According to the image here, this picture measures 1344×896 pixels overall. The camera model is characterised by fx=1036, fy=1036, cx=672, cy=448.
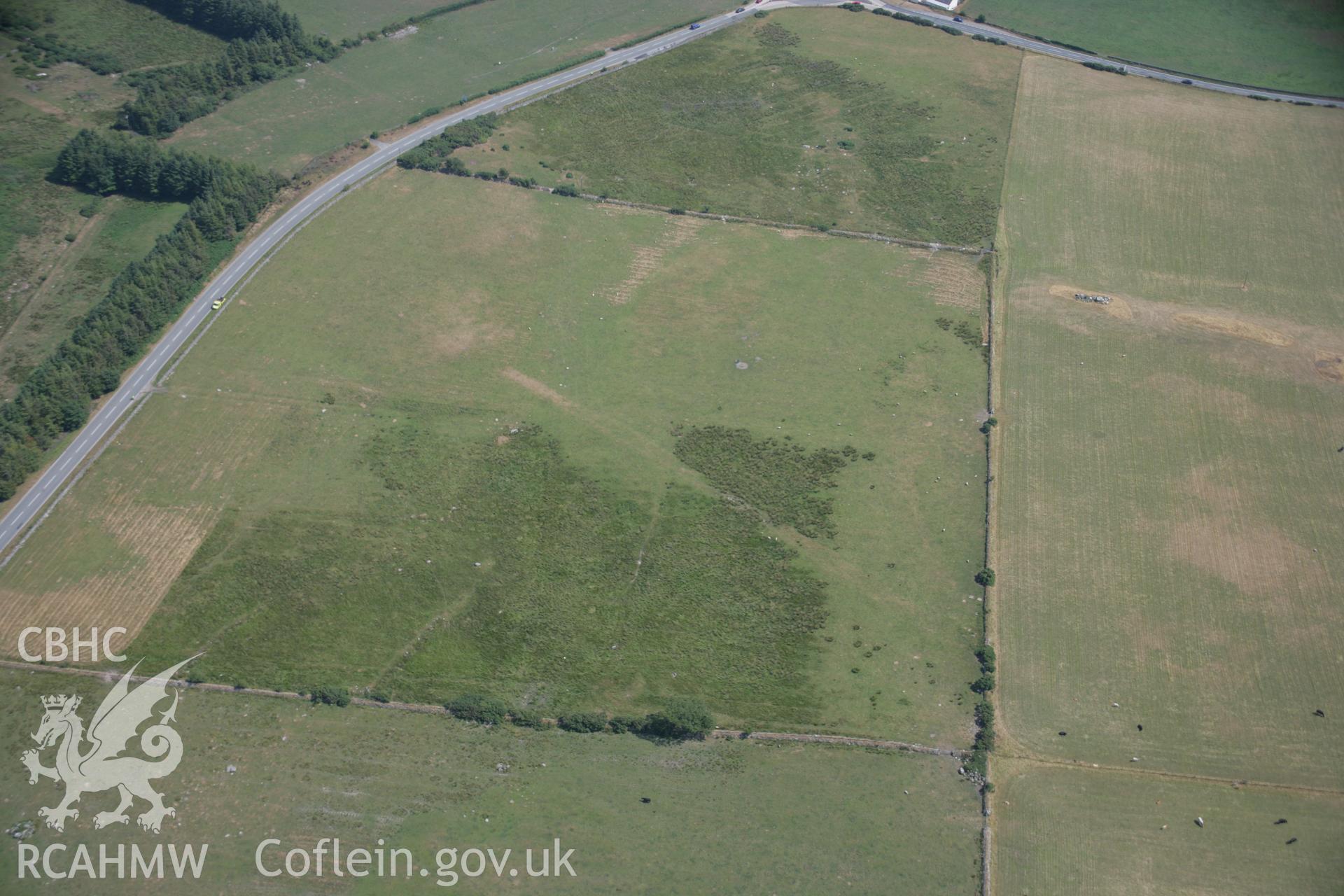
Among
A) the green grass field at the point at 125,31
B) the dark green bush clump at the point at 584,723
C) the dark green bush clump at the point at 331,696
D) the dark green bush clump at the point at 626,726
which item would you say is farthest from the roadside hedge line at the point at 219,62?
the dark green bush clump at the point at 626,726

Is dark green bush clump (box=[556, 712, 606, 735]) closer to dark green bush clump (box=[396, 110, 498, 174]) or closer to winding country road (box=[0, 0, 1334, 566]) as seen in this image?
winding country road (box=[0, 0, 1334, 566])

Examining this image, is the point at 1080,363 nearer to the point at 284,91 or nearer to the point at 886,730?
the point at 886,730

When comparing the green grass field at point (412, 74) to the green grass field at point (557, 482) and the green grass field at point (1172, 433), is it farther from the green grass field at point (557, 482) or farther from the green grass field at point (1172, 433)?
the green grass field at point (1172, 433)

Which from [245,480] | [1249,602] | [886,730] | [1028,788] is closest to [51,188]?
[245,480]

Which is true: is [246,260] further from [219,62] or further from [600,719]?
[600,719]

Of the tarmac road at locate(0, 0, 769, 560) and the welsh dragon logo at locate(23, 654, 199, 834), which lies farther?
the tarmac road at locate(0, 0, 769, 560)

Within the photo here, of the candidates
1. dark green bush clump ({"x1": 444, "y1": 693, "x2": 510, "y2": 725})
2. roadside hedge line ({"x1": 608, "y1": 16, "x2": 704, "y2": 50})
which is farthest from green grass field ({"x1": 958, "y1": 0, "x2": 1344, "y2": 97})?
dark green bush clump ({"x1": 444, "y1": 693, "x2": 510, "y2": 725})
